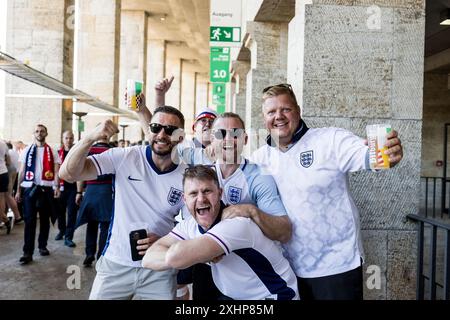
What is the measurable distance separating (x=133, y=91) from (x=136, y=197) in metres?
0.88

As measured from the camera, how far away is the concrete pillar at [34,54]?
46.6 ft

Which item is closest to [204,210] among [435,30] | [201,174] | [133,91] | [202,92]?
[201,174]

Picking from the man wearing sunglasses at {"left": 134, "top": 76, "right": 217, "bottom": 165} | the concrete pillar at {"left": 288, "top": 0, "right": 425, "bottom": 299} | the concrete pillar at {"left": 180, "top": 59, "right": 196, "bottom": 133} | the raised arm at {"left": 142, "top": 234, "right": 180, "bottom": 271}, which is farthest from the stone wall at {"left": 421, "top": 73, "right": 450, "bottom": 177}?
the concrete pillar at {"left": 180, "top": 59, "right": 196, "bottom": 133}

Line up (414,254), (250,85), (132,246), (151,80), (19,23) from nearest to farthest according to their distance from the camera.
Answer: (132,246) < (414,254) < (250,85) < (19,23) < (151,80)

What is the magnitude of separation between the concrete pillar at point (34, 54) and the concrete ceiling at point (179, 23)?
30.8 ft

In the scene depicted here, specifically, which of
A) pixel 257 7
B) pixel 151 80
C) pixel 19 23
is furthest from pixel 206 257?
pixel 151 80

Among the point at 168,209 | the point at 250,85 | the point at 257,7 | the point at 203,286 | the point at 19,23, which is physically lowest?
the point at 203,286

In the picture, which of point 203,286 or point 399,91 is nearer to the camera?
point 203,286

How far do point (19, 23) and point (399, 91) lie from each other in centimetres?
1342

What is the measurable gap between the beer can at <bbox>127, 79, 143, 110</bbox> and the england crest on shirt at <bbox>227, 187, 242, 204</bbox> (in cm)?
119

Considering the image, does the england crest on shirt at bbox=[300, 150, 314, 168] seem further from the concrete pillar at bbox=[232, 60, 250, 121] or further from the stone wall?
the stone wall

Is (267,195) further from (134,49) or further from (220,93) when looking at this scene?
(134,49)

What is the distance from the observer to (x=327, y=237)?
2.63 meters

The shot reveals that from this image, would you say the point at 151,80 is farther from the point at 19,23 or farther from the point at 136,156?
the point at 136,156
